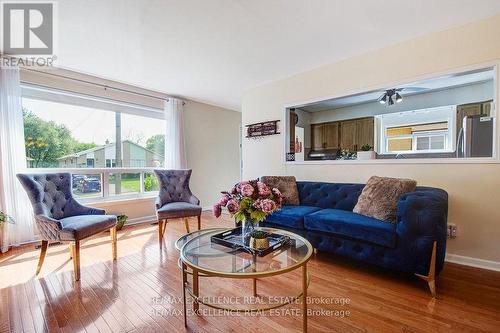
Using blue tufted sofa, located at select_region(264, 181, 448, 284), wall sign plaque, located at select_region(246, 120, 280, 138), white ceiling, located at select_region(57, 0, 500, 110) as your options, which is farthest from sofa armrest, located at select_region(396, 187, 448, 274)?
wall sign plaque, located at select_region(246, 120, 280, 138)

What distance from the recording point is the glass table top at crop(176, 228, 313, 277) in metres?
1.31

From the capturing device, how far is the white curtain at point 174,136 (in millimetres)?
4430

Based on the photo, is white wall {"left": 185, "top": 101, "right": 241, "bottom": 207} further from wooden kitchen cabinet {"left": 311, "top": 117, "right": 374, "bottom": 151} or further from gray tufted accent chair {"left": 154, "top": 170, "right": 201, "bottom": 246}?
wooden kitchen cabinet {"left": 311, "top": 117, "right": 374, "bottom": 151}

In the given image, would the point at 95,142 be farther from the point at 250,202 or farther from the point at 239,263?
the point at 239,263

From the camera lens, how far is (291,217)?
260cm

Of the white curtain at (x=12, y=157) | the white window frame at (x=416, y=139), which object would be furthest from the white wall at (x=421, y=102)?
the white curtain at (x=12, y=157)

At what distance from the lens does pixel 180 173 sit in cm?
365

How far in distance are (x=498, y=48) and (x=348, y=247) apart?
233 centimetres

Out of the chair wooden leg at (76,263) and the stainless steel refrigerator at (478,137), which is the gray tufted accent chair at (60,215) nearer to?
the chair wooden leg at (76,263)

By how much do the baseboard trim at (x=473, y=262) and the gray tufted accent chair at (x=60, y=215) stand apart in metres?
3.57

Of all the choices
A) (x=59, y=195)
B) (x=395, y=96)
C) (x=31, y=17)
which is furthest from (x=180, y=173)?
(x=395, y=96)

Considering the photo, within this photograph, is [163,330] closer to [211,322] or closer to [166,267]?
[211,322]

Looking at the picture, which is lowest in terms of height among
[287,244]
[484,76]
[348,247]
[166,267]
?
[166,267]

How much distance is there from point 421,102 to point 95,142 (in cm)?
598
